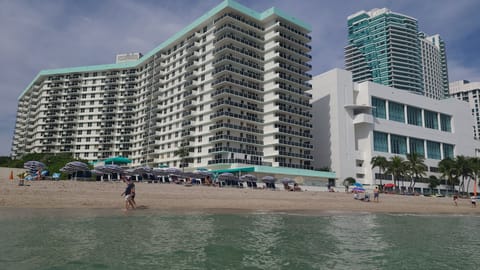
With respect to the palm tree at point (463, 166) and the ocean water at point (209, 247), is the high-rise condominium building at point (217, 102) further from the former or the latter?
the ocean water at point (209, 247)

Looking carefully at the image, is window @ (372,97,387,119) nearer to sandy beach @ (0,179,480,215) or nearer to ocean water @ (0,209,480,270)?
sandy beach @ (0,179,480,215)

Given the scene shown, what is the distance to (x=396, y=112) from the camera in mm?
99750

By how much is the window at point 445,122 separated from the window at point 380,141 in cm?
2760

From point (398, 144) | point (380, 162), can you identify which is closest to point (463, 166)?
point (398, 144)

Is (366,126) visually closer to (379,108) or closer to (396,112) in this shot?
(379,108)

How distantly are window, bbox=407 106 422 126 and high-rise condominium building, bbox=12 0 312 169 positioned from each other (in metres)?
30.6

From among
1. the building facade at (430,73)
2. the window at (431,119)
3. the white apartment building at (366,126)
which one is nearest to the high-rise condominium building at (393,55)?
the building facade at (430,73)

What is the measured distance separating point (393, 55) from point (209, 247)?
189 metres

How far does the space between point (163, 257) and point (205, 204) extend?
81.4ft

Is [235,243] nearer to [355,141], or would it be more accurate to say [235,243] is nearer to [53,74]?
[355,141]

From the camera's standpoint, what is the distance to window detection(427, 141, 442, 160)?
10429 centimetres

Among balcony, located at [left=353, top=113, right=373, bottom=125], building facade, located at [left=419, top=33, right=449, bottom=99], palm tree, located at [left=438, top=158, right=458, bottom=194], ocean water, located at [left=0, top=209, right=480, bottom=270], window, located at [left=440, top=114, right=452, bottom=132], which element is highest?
building facade, located at [left=419, top=33, right=449, bottom=99]

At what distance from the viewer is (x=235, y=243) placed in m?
15.2

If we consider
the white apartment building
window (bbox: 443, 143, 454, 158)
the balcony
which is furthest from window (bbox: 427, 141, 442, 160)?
the balcony
